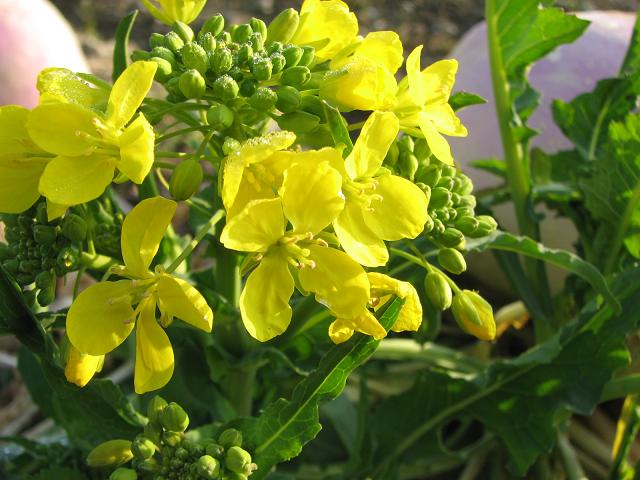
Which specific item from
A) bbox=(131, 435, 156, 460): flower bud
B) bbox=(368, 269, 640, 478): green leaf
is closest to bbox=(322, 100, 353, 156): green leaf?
bbox=(131, 435, 156, 460): flower bud

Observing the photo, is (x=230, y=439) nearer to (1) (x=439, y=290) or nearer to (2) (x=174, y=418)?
(2) (x=174, y=418)

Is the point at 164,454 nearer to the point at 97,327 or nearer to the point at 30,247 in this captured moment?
the point at 97,327

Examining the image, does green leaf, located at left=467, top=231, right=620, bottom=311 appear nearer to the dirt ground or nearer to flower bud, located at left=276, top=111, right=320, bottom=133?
flower bud, located at left=276, top=111, right=320, bottom=133

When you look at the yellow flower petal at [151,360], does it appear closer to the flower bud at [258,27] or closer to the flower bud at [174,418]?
the flower bud at [174,418]

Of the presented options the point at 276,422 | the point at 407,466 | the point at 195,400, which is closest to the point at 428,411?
the point at 407,466

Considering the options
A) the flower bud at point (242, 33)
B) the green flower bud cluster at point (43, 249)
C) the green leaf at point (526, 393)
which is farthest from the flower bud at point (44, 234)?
the green leaf at point (526, 393)

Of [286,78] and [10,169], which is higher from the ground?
[286,78]
